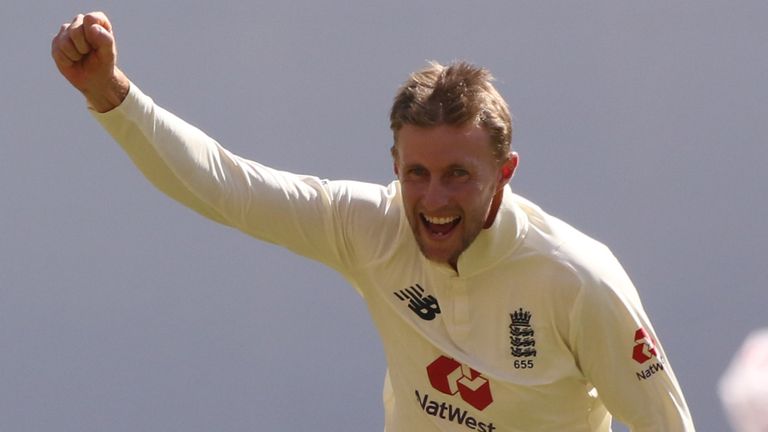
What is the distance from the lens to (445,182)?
9.75 feet

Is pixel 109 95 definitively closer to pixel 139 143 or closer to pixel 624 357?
pixel 139 143

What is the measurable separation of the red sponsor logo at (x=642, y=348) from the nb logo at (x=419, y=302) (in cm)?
39

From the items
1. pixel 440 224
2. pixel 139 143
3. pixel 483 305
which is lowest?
pixel 483 305

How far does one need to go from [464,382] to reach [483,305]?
0.15 metres

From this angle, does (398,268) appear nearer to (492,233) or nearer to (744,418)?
(492,233)

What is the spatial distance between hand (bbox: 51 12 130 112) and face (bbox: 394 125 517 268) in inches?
21.0

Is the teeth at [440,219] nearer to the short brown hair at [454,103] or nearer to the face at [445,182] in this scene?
the face at [445,182]

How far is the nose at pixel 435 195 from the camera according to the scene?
295 centimetres

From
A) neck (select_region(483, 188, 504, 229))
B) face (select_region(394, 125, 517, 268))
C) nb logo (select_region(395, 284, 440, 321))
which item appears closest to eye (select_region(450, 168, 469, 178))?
face (select_region(394, 125, 517, 268))

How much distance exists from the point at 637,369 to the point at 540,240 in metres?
0.30

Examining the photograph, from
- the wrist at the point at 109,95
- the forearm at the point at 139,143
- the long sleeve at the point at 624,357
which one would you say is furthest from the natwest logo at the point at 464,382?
the wrist at the point at 109,95

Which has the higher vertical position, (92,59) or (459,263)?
(92,59)

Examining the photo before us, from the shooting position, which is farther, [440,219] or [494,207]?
[494,207]

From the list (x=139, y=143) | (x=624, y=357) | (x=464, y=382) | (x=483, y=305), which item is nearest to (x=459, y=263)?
(x=483, y=305)
